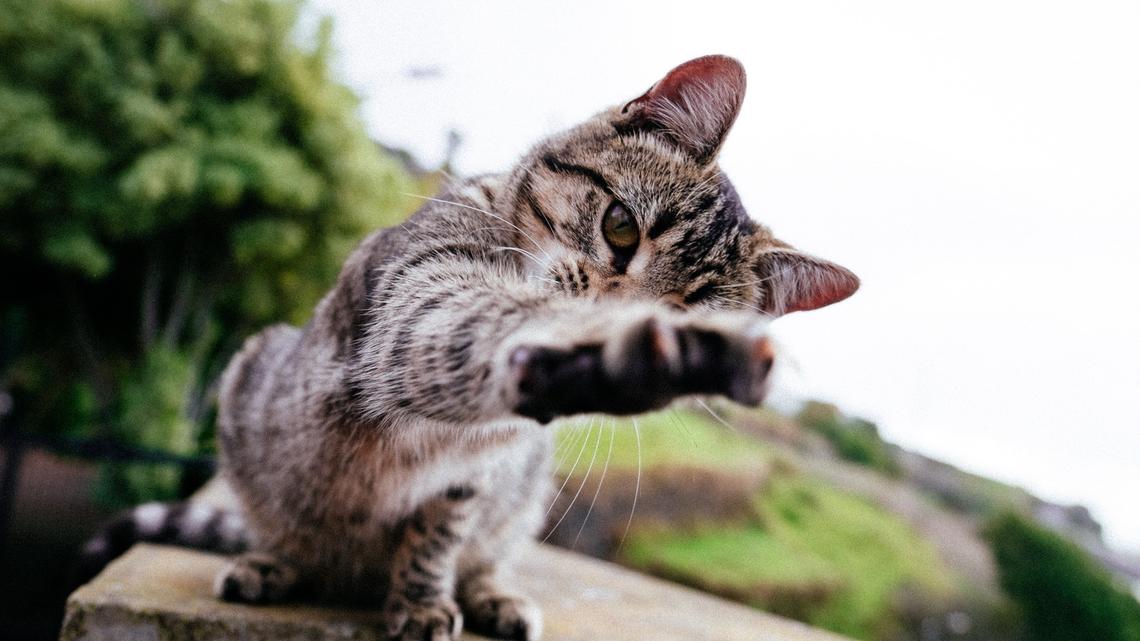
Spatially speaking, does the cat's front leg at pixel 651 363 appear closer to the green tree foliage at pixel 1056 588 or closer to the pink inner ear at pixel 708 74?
the pink inner ear at pixel 708 74

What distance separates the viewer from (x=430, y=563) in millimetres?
1026

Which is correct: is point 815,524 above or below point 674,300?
below

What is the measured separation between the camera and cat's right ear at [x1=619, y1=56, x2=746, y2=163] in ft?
3.04

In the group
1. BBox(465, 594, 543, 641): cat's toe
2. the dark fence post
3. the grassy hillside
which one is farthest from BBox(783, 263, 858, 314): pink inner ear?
the dark fence post

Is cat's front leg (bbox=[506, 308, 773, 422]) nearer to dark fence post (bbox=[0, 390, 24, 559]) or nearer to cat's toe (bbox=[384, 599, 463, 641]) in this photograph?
cat's toe (bbox=[384, 599, 463, 641])

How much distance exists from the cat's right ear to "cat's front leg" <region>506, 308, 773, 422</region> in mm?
555

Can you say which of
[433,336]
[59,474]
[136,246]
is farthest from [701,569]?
[136,246]

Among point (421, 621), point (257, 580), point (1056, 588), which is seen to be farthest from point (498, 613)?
point (1056, 588)

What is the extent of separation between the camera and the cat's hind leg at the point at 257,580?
1.06m

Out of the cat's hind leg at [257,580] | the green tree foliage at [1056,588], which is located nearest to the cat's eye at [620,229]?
the cat's hind leg at [257,580]

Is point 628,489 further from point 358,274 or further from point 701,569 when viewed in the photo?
point 358,274

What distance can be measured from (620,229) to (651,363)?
1.50 ft

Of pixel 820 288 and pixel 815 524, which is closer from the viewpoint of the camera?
→ pixel 820 288

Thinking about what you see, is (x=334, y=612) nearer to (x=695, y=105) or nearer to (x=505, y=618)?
(x=505, y=618)
